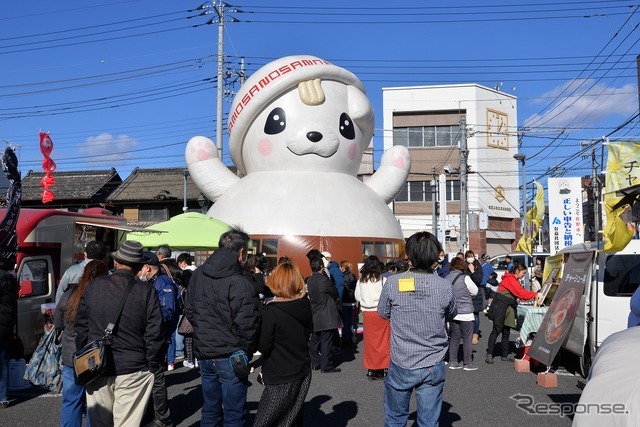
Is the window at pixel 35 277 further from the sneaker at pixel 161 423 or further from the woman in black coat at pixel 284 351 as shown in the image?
the woman in black coat at pixel 284 351

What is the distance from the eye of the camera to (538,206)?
1460 centimetres

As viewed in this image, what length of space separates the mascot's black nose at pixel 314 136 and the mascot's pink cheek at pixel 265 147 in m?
1.05

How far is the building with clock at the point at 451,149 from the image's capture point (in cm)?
3631

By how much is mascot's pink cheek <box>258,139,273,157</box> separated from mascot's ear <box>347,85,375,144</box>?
7.47 feet

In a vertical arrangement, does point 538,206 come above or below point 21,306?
above

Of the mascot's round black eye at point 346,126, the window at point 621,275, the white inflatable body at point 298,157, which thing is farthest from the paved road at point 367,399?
the mascot's round black eye at point 346,126

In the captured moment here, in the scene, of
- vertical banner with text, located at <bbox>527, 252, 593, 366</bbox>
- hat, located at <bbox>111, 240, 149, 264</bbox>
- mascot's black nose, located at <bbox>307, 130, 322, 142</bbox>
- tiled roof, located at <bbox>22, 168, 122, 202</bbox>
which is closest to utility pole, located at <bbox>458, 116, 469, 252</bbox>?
mascot's black nose, located at <bbox>307, 130, 322, 142</bbox>

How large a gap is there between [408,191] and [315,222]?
78.6ft

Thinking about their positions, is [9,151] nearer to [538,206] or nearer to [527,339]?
[527,339]

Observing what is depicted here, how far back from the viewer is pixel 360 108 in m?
15.3

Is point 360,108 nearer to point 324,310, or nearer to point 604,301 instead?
point 324,310

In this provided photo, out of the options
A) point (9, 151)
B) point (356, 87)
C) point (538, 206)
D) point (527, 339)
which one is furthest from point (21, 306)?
point (538, 206)

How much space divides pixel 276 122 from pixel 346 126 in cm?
184

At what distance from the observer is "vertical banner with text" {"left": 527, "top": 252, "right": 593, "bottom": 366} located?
7055mm
